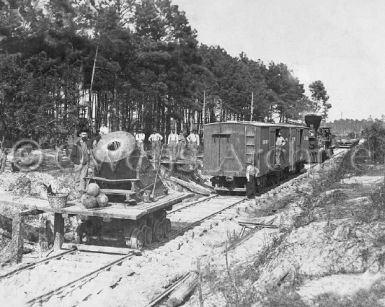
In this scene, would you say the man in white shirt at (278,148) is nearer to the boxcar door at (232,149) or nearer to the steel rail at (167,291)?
the boxcar door at (232,149)

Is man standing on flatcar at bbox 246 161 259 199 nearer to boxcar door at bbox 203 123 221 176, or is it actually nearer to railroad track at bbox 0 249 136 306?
boxcar door at bbox 203 123 221 176

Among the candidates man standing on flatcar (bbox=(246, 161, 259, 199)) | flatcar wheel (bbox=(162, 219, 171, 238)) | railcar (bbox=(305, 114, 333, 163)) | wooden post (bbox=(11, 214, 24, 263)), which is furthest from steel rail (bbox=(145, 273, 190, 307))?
railcar (bbox=(305, 114, 333, 163))

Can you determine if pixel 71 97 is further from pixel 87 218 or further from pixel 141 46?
pixel 141 46

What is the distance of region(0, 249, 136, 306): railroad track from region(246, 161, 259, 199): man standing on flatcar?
8.73m

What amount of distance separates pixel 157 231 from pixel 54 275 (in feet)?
9.80

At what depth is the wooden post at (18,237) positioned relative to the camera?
10.0m

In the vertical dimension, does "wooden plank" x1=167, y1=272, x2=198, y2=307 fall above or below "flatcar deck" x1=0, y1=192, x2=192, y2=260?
below

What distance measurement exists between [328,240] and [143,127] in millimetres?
37720

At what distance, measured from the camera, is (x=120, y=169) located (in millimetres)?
11172

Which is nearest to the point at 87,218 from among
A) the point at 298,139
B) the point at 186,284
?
the point at 186,284

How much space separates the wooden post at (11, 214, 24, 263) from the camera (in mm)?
10016

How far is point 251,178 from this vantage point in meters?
18.5

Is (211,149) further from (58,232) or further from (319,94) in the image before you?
(319,94)

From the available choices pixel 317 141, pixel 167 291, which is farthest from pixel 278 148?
pixel 317 141
